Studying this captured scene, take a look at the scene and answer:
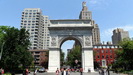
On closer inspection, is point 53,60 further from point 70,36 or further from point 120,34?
point 120,34

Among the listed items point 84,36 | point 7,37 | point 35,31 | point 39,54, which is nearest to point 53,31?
point 84,36

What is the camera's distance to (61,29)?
36.3 m

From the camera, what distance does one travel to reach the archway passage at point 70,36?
113 feet

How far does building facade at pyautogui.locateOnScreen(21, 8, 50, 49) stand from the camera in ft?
318

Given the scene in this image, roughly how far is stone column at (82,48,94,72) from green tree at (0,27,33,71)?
1321cm

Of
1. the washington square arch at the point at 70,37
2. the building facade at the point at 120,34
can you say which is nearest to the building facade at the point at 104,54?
the washington square arch at the point at 70,37

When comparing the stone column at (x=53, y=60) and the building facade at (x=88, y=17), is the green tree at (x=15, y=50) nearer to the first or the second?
the stone column at (x=53, y=60)

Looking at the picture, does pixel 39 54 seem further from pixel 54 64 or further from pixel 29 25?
pixel 54 64

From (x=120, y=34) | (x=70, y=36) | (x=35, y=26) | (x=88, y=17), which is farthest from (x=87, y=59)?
(x=120, y=34)

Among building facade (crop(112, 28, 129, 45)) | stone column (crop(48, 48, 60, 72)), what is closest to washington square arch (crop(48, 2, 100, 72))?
stone column (crop(48, 48, 60, 72))

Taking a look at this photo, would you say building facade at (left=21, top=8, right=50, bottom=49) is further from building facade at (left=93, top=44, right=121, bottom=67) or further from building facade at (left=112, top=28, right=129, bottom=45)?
building facade at (left=112, top=28, right=129, bottom=45)

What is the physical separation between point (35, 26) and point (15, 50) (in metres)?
69.5

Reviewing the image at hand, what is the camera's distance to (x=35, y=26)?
9781 cm

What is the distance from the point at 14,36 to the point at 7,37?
59.1 inches
